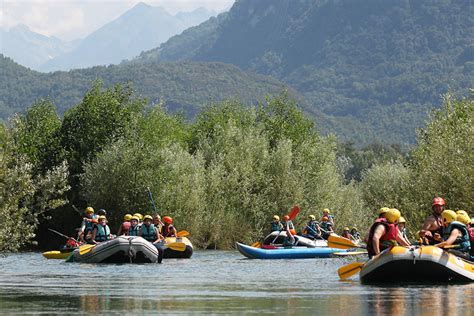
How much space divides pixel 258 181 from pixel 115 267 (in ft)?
97.2

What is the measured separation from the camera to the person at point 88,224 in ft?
134

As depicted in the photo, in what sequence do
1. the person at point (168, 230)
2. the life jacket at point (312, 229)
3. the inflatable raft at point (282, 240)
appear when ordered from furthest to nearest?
1. the life jacket at point (312, 229)
2. the inflatable raft at point (282, 240)
3. the person at point (168, 230)

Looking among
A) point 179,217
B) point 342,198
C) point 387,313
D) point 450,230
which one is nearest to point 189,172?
point 179,217

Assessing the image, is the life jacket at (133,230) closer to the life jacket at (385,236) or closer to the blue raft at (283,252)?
the blue raft at (283,252)

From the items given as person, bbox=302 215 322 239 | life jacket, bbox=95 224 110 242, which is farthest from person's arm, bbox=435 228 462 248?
person, bbox=302 215 322 239

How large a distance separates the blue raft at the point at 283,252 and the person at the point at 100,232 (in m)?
6.67

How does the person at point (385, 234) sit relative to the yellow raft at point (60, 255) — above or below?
above

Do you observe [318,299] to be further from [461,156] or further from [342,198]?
[342,198]

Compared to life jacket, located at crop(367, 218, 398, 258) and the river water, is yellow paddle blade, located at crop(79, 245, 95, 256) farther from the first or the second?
life jacket, located at crop(367, 218, 398, 258)

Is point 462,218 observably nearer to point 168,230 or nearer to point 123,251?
point 123,251

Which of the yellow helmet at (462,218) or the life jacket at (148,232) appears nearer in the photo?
the yellow helmet at (462,218)

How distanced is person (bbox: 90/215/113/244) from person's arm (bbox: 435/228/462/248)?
1702 cm


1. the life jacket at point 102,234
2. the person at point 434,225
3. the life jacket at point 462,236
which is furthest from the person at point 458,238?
the life jacket at point 102,234

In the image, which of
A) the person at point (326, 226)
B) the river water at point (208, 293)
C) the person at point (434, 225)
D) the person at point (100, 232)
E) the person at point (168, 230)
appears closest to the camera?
the river water at point (208, 293)
